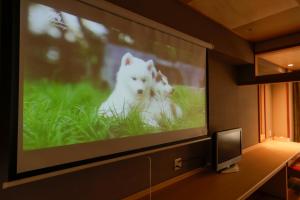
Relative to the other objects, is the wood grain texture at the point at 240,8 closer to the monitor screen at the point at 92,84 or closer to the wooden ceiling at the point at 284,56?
the monitor screen at the point at 92,84

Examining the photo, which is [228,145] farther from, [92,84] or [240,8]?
[92,84]

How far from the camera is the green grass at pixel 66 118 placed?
97 cm

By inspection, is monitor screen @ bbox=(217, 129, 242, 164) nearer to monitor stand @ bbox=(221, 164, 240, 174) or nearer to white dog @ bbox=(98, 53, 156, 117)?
monitor stand @ bbox=(221, 164, 240, 174)

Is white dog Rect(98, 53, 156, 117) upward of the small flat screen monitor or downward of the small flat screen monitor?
upward

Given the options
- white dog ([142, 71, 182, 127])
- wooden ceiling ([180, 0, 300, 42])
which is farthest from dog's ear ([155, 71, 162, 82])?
wooden ceiling ([180, 0, 300, 42])

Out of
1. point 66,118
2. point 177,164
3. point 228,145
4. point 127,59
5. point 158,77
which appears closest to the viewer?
point 66,118

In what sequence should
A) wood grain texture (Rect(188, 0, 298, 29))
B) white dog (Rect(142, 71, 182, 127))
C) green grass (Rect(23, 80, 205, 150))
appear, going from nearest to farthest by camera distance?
green grass (Rect(23, 80, 205, 150)), white dog (Rect(142, 71, 182, 127)), wood grain texture (Rect(188, 0, 298, 29))

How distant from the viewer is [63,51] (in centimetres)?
109

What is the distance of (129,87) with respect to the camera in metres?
1.41

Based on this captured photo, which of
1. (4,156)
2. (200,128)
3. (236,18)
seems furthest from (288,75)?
(4,156)

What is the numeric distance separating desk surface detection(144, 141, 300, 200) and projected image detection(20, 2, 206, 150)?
55 cm

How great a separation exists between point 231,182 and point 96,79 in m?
1.61

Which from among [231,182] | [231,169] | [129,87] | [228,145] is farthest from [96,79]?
[231,169]

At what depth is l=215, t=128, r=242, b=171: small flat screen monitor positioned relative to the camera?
2.00 meters
